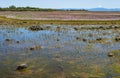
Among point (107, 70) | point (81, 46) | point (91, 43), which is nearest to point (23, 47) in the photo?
point (81, 46)

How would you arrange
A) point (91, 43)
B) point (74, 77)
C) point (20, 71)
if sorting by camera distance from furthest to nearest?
point (91, 43) → point (20, 71) → point (74, 77)

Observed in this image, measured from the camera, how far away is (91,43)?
2595 centimetres

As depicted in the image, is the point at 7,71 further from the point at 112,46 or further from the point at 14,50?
the point at 112,46

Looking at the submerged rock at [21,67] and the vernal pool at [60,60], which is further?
the submerged rock at [21,67]

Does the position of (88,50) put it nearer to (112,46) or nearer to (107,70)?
(112,46)

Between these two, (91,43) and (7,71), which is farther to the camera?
(91,43)

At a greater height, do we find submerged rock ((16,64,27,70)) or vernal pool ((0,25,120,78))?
submerged rock ((16,64,27,70))

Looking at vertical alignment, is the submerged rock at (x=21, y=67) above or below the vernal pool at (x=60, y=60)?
above

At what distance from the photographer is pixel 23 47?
23.1m

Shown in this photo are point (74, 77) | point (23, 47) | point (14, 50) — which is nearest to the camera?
point (74, 77)

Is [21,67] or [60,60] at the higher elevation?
[21,67]

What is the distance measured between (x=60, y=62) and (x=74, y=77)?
11.4 ft

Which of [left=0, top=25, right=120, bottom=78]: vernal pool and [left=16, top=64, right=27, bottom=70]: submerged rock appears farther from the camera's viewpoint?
[left=16, top=64, right=27, bottom=70]: submerged rock

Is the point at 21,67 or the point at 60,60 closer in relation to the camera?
the point at 21,67
